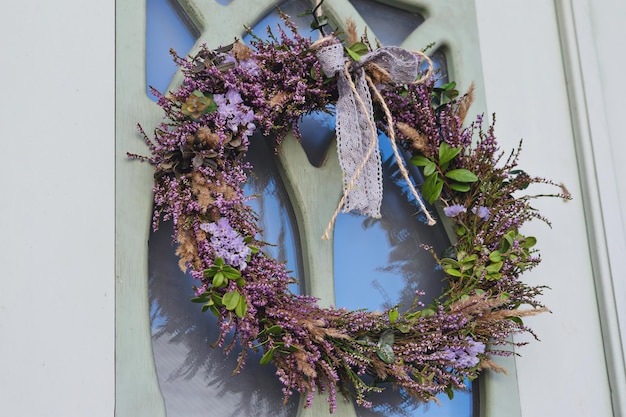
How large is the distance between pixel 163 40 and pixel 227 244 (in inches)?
17.3

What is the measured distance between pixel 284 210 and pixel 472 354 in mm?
434

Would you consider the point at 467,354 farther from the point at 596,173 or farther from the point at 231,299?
the point at 596,173

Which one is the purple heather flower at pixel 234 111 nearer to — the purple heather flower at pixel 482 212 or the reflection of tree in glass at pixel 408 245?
the reflection of tree in glass at pixel 408 245

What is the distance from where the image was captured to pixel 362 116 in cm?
142

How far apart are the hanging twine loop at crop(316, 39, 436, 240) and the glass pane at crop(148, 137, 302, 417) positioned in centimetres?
18

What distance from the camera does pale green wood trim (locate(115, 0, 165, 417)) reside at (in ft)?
4.03

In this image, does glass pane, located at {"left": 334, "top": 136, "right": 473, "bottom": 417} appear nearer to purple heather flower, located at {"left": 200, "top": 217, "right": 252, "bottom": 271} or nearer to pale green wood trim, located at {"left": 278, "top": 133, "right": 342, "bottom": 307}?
pale green wood trim, located at {"left": 278, "top": 133, "right": 342, "bottom": 307}

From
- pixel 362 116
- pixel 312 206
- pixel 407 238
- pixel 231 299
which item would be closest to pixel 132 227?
pixel 231 299

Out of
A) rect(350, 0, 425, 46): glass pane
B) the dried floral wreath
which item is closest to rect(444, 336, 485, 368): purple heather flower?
the dried floral wreath

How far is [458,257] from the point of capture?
1.47 meters

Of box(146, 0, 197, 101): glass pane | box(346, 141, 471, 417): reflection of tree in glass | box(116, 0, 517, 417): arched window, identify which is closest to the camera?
box(116, 0, 517, 417): arched window

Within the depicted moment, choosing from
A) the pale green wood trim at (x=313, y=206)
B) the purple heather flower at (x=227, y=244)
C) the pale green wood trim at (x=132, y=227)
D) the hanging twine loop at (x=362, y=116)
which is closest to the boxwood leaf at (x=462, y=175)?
the hanging twine loop at (x=362, y=116)

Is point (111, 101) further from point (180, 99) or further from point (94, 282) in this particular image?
point (94, 282)

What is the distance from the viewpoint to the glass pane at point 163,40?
140cm
